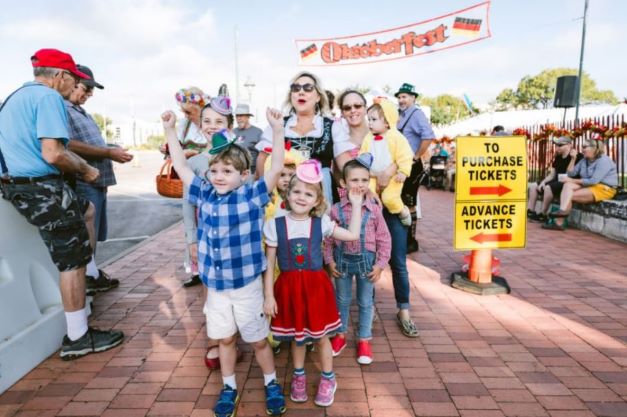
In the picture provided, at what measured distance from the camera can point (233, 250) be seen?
2.36 metres

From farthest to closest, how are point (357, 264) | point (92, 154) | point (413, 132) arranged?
point (413, 132)
point (92, 154)
point (357, 264)

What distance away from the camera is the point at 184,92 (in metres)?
3.66

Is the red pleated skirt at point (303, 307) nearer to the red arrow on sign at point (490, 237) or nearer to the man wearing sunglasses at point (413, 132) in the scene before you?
the red arrow on sign at point (490, 237)

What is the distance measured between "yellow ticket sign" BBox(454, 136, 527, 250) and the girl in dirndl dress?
2041 millimetres

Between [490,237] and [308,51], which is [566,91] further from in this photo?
[490,237]

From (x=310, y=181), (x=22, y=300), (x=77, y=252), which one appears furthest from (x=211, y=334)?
(x=22, y=300)

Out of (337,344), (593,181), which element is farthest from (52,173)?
(593,181)

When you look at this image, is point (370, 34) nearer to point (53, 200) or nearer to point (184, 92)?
point (184, 92)

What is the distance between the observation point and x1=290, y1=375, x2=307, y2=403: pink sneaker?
2529mm

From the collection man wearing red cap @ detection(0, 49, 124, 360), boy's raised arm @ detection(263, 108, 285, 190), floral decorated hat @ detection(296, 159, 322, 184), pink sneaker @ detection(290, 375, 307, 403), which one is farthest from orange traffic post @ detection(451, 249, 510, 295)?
man wearing red cap @ detection(0, 49, 124, 360)

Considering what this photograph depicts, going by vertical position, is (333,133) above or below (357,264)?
above

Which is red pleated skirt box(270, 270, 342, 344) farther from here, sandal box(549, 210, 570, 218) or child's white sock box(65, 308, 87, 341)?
sandal box(549, 210, 570, 218)

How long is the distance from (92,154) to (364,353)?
112 inches

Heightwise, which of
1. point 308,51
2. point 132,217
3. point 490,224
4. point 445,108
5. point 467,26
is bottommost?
point 132,217
